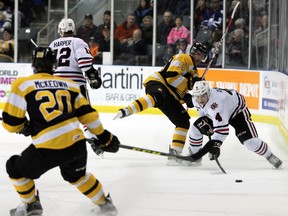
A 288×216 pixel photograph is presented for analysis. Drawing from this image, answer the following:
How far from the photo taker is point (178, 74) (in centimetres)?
634

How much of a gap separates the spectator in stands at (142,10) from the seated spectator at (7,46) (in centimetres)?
184

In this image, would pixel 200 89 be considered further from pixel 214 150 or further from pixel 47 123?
pixel 47 123

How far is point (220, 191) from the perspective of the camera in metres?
5.09

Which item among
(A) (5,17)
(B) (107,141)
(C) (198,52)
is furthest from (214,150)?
(A) (5,17)

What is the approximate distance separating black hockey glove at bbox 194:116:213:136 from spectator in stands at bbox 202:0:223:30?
4687 millimetres

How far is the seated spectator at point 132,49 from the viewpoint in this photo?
10609 millimetres

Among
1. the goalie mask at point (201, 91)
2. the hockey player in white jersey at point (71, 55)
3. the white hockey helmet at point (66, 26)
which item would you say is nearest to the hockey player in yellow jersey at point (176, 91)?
the hockey player in white jersey at point (71, 55)

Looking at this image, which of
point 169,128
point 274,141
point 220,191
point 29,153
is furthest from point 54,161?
point 169,128

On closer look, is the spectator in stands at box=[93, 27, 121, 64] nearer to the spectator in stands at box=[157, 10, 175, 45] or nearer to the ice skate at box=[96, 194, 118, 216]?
the spectator in stands at box=[157, 10, 175, 45]

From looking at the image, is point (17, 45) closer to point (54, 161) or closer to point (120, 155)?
point (120, 155)

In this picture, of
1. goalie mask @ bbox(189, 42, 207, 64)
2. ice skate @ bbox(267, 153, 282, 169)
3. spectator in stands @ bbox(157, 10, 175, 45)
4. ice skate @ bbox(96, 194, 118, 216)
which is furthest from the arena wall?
ice skate @ bbox(96, 194, 118, 216)

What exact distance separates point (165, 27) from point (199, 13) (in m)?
0.52

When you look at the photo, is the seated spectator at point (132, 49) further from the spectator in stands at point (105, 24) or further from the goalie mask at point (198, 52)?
the goalie mask at point (198, 52)

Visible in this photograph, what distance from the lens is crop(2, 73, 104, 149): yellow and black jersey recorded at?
3.81 meters
